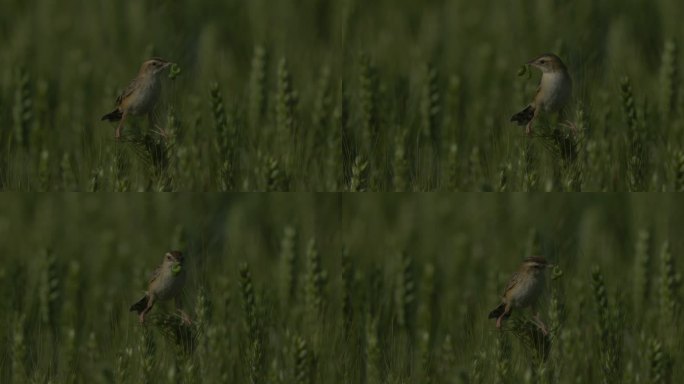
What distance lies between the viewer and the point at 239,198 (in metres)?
6.18

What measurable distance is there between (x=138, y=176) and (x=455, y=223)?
1.60 metres

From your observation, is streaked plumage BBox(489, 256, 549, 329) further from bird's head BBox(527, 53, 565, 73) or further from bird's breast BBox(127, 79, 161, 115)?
bird's breast BBox(127, 79, 161, 115)

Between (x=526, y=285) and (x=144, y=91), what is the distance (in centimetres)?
210

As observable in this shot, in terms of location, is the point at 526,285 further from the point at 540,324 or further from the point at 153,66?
the point at 153,66

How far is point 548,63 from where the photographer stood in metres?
6.29

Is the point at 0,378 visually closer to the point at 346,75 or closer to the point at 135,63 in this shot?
the point at 135,63

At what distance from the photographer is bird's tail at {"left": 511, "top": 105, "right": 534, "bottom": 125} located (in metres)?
6.32

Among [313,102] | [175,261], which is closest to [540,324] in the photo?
[313,102]

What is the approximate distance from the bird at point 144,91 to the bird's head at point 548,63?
1830 mm

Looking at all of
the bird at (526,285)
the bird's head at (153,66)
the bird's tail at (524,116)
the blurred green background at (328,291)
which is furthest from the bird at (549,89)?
the bird's head at (153,66)

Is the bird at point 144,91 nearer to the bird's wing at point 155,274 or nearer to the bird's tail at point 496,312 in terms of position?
the bird's wing at point 155,274

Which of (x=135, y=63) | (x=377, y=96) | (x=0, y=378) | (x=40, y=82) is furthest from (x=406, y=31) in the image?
(x=0, y=378)

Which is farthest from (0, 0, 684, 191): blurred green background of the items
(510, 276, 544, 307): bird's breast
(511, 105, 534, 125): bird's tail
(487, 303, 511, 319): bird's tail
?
(487, 303, 511, 319): bird's tail

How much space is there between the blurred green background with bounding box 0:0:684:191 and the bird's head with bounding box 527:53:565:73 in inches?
2.8
